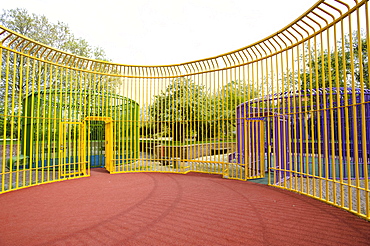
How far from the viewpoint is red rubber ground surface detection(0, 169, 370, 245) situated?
3.05 metres

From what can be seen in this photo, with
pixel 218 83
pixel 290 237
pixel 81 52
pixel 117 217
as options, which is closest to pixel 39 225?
pixel 117 217

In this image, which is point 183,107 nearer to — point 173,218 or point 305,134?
point 305,134

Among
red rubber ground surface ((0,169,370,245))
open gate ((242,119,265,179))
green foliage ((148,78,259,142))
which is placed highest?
green foliage ((148,78,259,142))

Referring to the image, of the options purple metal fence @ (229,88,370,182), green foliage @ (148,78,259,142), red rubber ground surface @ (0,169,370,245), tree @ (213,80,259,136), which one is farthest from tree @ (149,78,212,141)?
red rubber ground surface @ (0,169,370,245)

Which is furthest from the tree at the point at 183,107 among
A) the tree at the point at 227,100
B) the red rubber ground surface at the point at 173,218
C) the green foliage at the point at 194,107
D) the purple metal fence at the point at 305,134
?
the red rubber ground surface at the point at 173,218

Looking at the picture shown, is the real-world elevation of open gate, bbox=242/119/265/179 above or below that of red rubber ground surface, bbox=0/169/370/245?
above

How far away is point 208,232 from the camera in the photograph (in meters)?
3.23

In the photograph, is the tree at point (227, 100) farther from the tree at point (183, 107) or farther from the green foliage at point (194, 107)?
the tree at point (183, 107)

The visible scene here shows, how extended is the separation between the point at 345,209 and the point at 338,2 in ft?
13.6

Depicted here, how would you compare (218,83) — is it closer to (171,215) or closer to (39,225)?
(171,215)

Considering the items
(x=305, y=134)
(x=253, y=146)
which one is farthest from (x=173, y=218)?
(x=305, y=134)

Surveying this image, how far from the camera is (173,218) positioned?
3.81m

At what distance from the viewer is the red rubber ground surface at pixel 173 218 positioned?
10.00ft

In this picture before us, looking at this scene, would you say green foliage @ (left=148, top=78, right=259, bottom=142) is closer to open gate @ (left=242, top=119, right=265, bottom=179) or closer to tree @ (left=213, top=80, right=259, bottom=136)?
tree @ (left=213, top=80, right=259, bottom=136)
